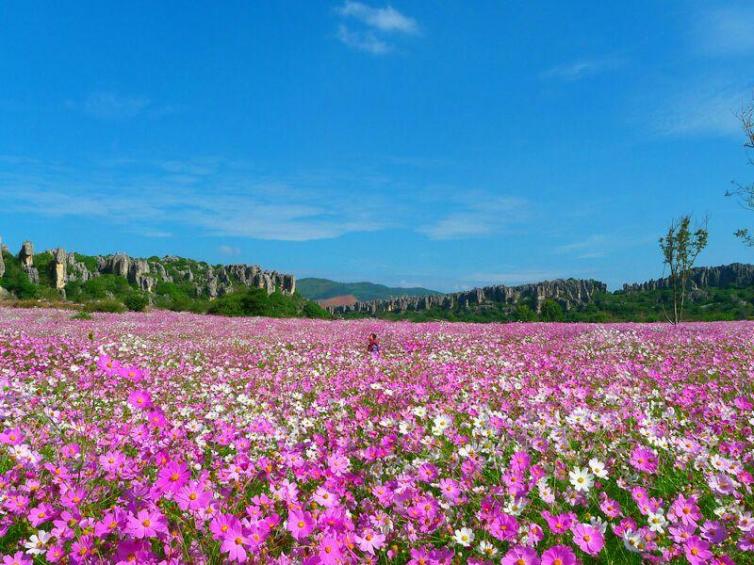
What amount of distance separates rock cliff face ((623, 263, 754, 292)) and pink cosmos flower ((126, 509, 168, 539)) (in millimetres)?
115308

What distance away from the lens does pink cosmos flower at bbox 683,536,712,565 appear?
6.64ft

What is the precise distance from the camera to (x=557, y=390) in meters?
6.05

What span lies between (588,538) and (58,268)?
113m

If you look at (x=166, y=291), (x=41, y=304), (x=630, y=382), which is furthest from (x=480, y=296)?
(x=630, y=382)

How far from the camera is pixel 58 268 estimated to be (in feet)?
304

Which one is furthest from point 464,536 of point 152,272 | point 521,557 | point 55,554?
point 152,272

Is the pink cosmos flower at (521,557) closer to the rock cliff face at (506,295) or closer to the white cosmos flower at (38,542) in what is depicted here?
the white cosmos flower at (38,542)

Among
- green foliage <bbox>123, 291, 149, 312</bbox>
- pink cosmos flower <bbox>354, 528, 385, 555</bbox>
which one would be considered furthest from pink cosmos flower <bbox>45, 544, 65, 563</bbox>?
green foliage <bbox>123, 291, 149, 312</bbox>

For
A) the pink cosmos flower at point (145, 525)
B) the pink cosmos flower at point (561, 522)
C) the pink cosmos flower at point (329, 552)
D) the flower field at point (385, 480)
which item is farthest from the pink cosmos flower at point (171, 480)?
the pink cosmos flower at point (561, 522)

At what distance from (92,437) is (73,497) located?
5.14ft

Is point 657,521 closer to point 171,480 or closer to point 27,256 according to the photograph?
point 171,480

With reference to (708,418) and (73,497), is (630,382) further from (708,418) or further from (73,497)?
(73,497)

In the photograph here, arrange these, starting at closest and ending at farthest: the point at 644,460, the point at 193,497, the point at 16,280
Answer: the point at 193,497 → the point at 644,460 → the point at 16,280

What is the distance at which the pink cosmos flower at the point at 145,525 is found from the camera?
6.19 feet
